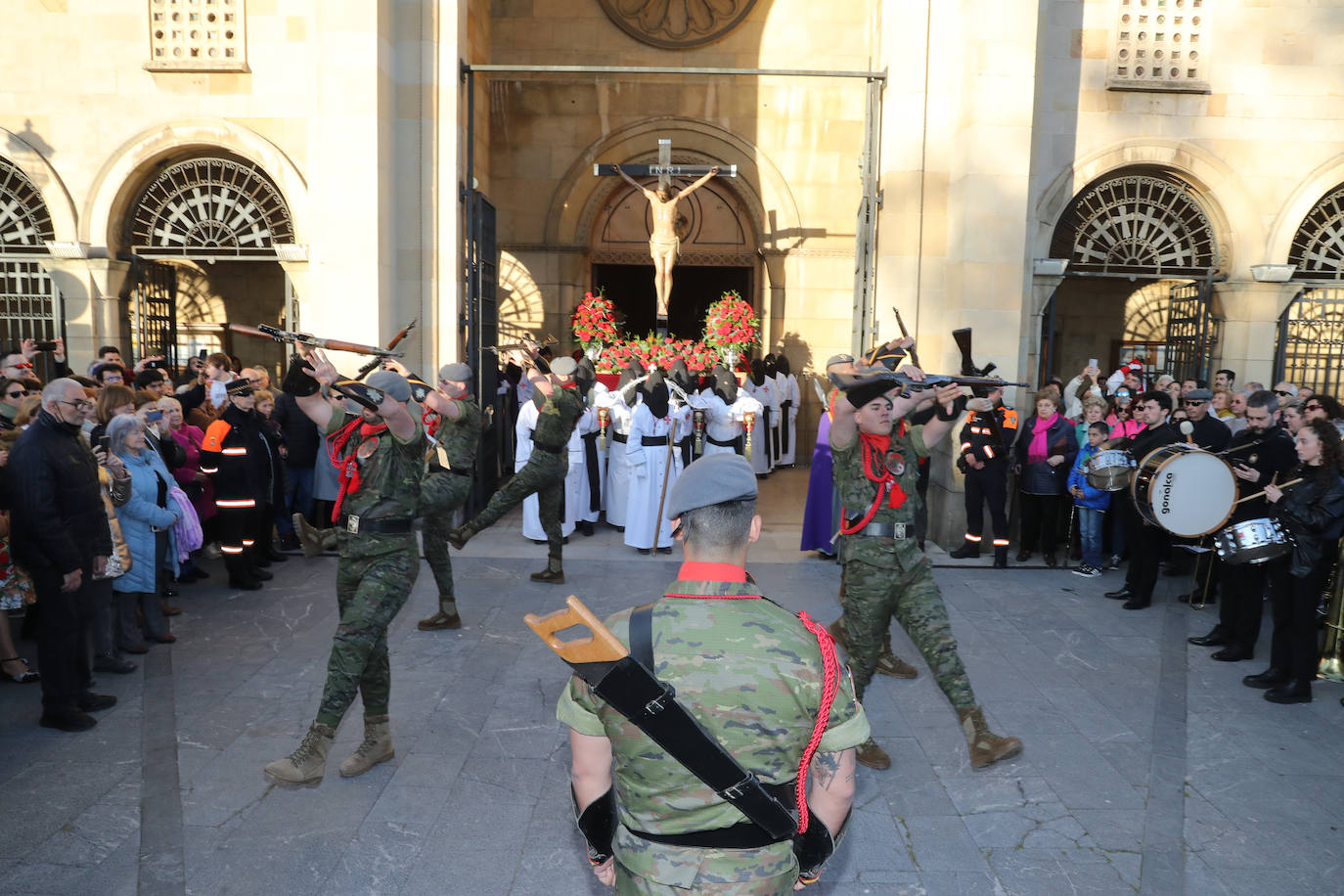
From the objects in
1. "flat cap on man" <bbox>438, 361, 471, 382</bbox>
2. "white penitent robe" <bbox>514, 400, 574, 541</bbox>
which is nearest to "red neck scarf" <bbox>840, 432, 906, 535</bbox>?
"flat cap on man" <bbox>438, 361, 471, 382</bbox>

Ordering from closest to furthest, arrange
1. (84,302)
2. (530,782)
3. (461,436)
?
(530,782), (461,436), (84,302)

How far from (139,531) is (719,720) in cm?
572

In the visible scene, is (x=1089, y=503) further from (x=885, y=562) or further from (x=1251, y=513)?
(x=885, y=562)

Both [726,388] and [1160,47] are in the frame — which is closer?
[726,388]

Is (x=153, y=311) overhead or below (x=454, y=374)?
overhead

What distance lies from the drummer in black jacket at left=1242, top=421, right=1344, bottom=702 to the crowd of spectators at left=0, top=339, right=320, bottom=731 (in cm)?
734

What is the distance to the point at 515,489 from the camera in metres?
8.36

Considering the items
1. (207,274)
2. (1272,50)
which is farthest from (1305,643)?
(207,274)

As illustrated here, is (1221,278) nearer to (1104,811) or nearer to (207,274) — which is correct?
(1104,811)

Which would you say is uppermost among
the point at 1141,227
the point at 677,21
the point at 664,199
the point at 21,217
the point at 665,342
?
the point at 677,21

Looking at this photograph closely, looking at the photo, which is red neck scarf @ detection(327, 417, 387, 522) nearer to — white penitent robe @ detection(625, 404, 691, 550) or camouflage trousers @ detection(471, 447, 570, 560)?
camouflage trousers @ detection(471, 447, 570, 560)

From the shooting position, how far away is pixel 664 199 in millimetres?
13984

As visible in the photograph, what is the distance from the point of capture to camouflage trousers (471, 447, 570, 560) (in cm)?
827

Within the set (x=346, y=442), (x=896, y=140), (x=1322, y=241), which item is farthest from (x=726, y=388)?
(x=1322, y=241)
